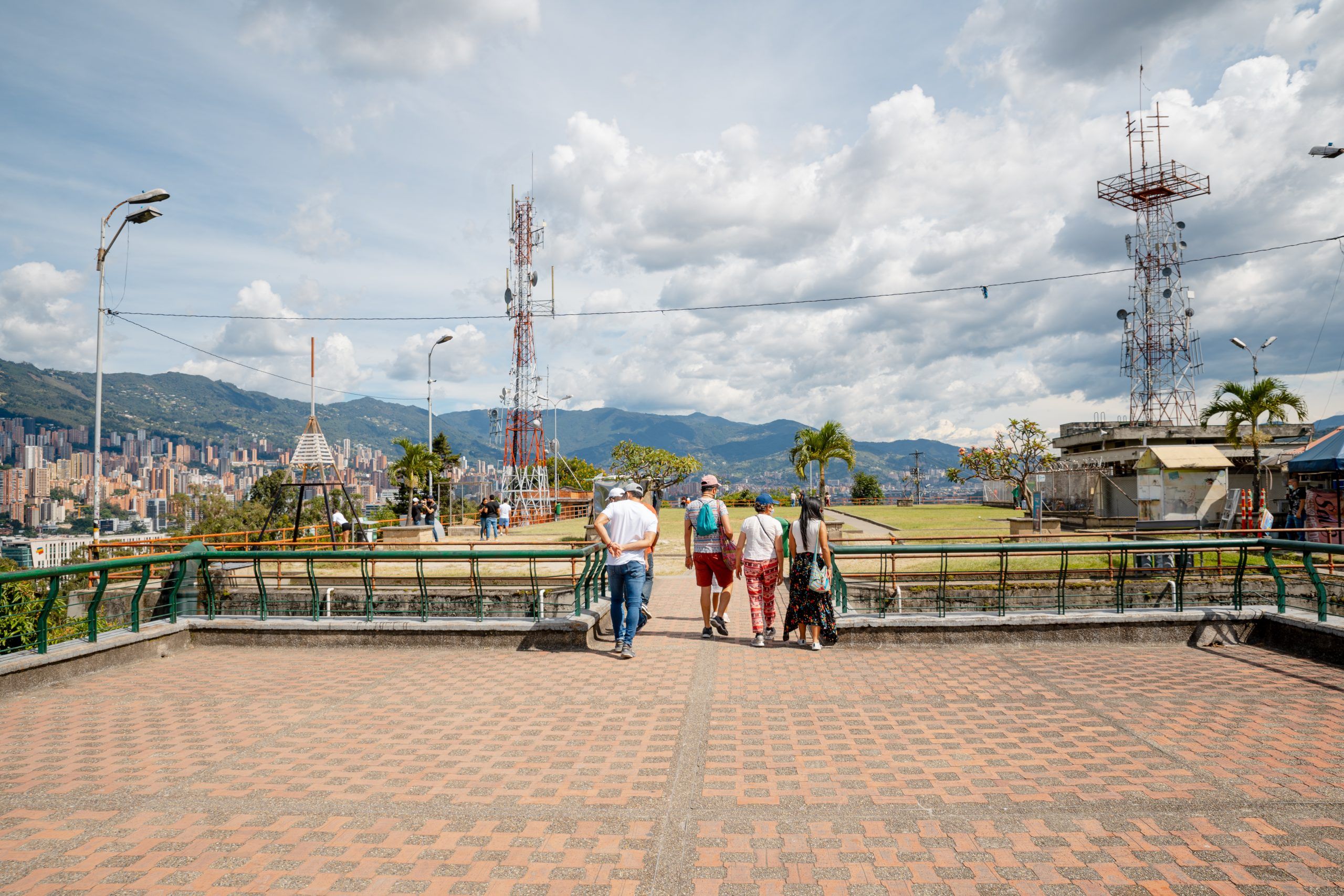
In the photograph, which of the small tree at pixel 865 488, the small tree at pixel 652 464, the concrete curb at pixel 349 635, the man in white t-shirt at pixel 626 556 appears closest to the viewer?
the man in white t-shirt at pixel 626 556

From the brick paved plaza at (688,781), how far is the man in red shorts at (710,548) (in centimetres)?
153

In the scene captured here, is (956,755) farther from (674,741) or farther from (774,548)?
(774,548)

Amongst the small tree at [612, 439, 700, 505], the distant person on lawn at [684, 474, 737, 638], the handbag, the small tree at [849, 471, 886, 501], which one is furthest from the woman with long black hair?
the small tree at [849, 471, 886, 501]

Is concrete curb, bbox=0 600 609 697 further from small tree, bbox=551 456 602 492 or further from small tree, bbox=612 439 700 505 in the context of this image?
small tree, bbox=551 456 602 492

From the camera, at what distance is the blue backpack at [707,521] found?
888 cm

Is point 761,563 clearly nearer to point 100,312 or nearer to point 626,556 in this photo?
point 626,556

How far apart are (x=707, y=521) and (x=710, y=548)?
1.10 ft

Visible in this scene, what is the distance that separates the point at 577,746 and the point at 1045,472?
37.7m

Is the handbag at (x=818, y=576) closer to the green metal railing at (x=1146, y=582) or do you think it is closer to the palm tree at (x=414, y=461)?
the green metal railing at (x=1146, y=582)

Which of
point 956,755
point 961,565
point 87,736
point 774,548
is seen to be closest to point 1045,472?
point 961,565

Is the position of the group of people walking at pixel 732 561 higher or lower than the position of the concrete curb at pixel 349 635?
higher

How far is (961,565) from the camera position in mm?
17391

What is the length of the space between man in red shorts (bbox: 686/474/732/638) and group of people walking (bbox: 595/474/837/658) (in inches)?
0.4

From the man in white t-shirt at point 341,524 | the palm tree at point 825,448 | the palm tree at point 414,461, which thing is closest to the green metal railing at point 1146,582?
the man in white t-shirt at point 341,524
